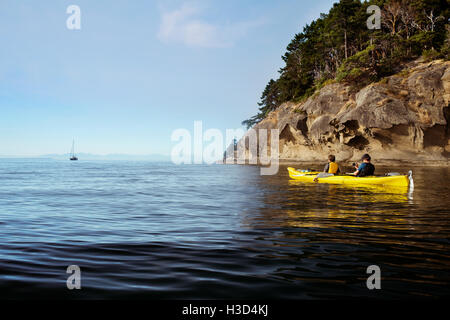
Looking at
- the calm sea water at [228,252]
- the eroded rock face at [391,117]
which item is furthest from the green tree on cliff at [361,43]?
the calm sea water at [228,252]

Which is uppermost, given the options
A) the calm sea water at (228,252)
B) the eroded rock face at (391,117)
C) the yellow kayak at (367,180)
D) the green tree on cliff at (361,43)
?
the green tree on cliff at (361,43)

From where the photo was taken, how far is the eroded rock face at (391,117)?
31.9m

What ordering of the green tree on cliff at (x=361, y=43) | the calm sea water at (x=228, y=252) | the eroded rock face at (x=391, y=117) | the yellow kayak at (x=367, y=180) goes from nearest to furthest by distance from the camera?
the calm sea water at (x=228, y=252)
the yellow kayak at (x=367, y=180)
the eroded rock face at (x=391, y=117)
the green tree on cliff at (x=361, y=43)

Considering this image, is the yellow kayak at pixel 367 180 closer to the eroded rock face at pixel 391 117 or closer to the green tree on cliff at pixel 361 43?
the eroded rock face at pixel 391 117

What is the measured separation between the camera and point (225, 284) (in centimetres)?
355

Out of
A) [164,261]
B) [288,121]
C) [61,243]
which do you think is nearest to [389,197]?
[164,261]

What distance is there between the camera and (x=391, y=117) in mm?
32938

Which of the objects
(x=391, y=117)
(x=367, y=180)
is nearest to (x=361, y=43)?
(x=391, y=117)

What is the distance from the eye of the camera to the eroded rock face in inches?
1256

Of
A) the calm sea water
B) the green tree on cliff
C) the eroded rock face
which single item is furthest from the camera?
the green tree on cliff

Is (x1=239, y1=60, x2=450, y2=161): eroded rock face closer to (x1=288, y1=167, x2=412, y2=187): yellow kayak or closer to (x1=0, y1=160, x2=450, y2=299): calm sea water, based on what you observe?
(x1=288, y1=167, x2=412, y2=187): yellow kayak

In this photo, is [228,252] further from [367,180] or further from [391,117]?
[391,117]

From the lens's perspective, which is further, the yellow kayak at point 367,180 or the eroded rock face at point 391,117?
the eroded rock face at point 391,117

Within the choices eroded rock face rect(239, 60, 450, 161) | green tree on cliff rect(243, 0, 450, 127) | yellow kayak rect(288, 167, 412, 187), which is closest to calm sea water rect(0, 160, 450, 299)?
yellow kayak rect(288, 167, 412, 187)
